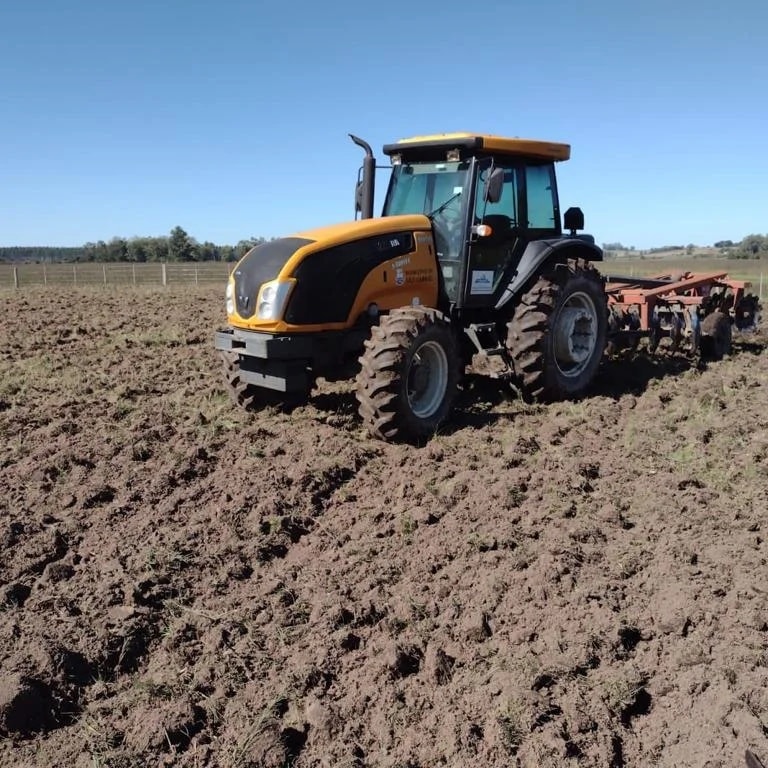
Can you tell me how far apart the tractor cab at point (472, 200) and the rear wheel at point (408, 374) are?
0.85m

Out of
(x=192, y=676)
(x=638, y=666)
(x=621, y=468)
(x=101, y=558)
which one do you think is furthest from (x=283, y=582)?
(x=621, y=468)

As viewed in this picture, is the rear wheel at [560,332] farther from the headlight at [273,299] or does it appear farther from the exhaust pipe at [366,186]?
the headlight at [273,299]

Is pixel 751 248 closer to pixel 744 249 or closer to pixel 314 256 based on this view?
pixel 744 249

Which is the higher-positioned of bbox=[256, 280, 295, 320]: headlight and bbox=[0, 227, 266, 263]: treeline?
bbox=[0, 227, 266, 263]: treeline

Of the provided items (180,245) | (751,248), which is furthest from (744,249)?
(180,245)

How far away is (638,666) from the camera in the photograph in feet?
10.5

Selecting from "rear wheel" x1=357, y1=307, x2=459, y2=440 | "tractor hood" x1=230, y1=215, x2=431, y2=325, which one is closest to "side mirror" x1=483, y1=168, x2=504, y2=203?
"tractor hood" x1=230, y1=215, x2=431, y2=325

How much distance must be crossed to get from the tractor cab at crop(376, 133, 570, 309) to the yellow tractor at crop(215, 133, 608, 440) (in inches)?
0.5

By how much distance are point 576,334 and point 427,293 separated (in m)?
1.83

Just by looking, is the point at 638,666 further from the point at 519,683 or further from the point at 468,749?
the point at 468,749

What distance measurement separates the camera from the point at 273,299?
580 centimetres

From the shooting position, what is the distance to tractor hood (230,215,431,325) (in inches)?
229

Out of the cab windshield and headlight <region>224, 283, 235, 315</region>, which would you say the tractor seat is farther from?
headlight <region>224, 283, 235, 315</region>

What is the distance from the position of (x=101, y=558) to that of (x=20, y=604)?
49 centimetres
